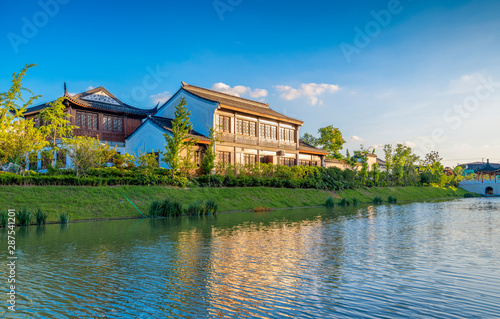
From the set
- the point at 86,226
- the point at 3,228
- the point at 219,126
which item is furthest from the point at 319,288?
the point at 219,126

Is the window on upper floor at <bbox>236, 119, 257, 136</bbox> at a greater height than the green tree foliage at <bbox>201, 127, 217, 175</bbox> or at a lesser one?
greater

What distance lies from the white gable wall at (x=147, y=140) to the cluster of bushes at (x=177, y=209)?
31.8ft

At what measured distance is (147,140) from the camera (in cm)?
3531

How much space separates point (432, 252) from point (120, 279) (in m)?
8.66

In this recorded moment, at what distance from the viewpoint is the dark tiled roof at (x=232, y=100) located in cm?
3923

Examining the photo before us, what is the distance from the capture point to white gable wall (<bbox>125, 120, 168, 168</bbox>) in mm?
34297

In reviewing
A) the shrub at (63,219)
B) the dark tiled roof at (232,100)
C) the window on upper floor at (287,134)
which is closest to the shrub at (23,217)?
the shrub at (63,219)

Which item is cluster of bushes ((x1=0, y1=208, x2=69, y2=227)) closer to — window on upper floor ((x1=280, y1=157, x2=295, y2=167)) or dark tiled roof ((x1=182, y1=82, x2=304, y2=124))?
dark tiled roof ((x1=182, y1=82, x2=304, y2=124))

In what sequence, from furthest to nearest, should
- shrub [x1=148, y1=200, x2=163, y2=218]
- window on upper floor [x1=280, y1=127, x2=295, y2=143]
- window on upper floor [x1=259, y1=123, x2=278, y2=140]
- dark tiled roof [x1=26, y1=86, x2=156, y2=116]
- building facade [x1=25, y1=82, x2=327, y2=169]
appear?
window on upper floor [x1=280, y1=127, x2=295, y2=143] → window on upper floor [x1=259, y1=123, x2=278, y2=140] → building facade [x1=25, y1=82, x2=327, y2=169] → dark tiled roof [x1=26, y1=86, x2=156, y2=116] → shrub [x1=148, y1=200, x2=163, y2=218]

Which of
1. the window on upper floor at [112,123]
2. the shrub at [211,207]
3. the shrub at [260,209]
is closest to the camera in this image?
the shrub at [211,207]

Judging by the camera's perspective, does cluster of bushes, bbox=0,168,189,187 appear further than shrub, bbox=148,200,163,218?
No

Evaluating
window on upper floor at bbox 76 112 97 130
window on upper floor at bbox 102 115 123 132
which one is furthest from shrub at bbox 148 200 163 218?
window on upper floor at bbox 102 115 123 132

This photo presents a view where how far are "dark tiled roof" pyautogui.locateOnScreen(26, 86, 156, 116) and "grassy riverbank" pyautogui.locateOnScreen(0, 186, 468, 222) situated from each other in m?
12.0

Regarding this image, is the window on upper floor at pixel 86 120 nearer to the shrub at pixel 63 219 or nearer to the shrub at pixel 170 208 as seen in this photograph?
the shrub at pixel 170 208
